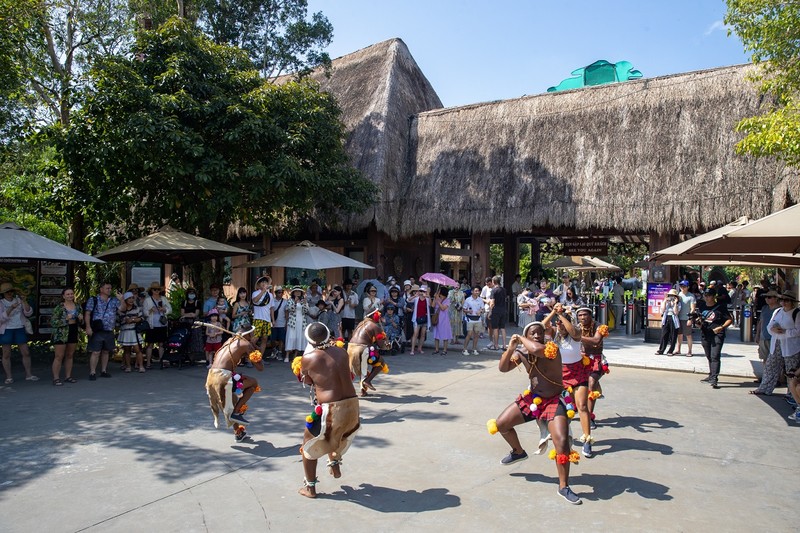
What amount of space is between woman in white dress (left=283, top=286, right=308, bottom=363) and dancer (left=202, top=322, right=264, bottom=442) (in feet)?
18.0

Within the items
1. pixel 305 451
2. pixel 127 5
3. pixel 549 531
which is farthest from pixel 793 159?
pixel 127 5

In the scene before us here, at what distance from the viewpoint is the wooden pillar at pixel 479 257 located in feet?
56.3

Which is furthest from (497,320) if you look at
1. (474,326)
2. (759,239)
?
(759,239)

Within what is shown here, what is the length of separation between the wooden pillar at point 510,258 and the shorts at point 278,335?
32.1 feet

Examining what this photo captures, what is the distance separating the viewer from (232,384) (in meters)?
6.02

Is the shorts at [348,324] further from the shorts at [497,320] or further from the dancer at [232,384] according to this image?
the dancer at [232,384]

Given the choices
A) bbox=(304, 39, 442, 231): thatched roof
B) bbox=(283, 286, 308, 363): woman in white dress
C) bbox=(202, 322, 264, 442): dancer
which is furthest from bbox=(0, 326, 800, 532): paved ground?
bbox=(304, 39, 442, 231): thatched roof

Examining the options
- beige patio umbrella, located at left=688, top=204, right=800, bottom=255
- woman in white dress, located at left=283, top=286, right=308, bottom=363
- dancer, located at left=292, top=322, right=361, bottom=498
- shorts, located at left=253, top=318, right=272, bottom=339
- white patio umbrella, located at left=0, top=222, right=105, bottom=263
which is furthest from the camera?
woman in white dress, located at left=283, top=286, right=308, bottom=363

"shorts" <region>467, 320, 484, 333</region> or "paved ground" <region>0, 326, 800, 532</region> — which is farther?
"shorts" <region>467, 320, 484, 333</region>

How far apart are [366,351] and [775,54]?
8602 millimetres

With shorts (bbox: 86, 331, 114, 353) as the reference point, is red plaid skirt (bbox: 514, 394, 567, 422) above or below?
below

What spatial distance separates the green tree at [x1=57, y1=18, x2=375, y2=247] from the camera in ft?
37.4

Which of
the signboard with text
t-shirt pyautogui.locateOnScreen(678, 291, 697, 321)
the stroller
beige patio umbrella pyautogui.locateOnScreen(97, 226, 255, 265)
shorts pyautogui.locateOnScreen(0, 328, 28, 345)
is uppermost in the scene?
the signboard with text

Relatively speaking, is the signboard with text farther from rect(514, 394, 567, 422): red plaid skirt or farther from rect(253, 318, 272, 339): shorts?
rect(514, 394, 567, 422): red plaid skirt
